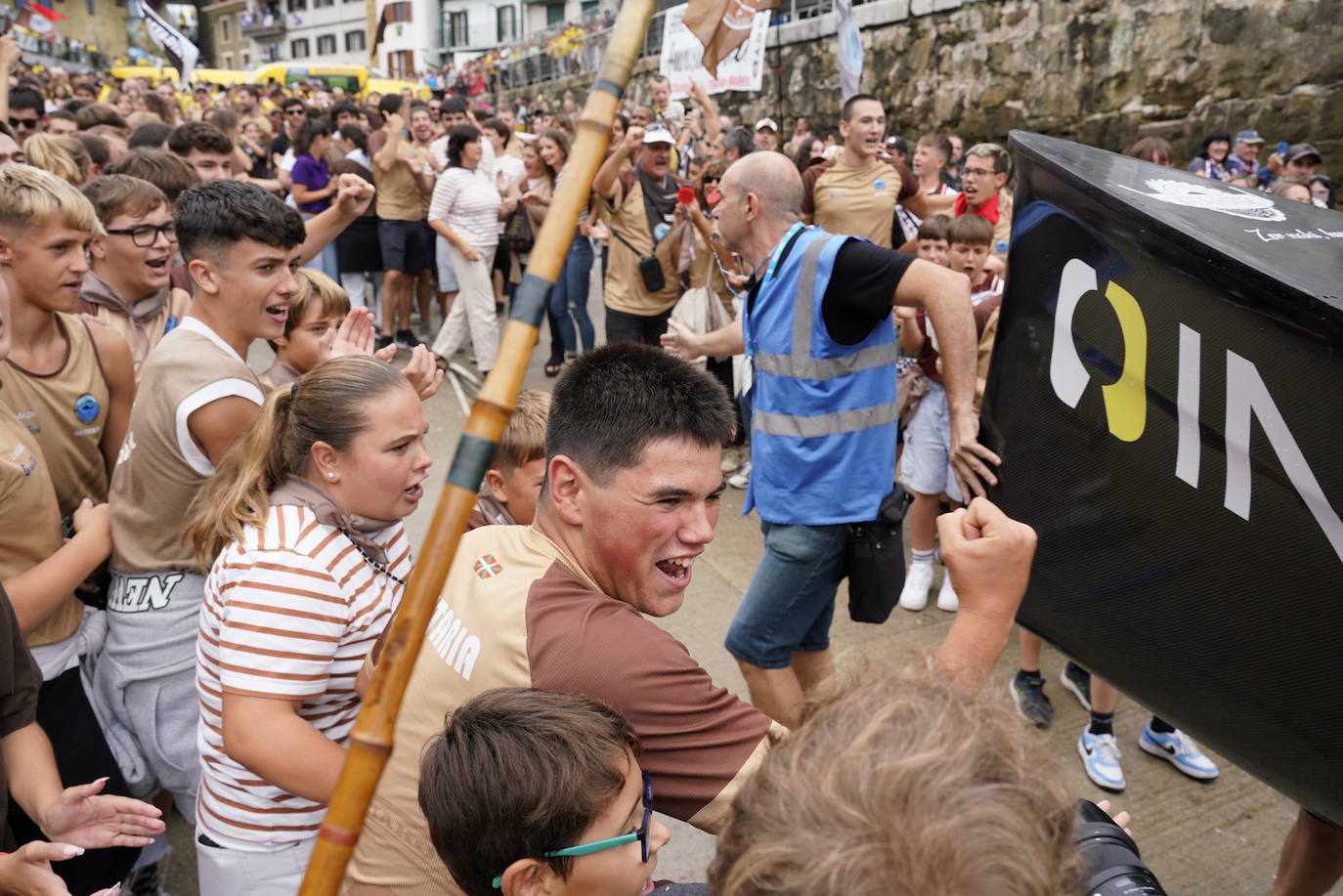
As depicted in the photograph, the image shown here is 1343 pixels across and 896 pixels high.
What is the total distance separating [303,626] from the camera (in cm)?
162

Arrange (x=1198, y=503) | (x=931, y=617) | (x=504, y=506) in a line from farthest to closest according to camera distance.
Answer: (x=931, y=617), (x=504, y=506), (x=1198, y=503)

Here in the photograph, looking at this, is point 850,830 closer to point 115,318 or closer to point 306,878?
point 306,878

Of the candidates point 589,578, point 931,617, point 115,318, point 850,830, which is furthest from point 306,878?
point 931,617

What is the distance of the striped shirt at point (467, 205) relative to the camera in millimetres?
6906

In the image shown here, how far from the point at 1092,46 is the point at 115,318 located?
10634mm

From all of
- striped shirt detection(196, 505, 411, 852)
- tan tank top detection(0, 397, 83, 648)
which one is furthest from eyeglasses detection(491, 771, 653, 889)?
tan tank top detection(0, 397, 83, 648)

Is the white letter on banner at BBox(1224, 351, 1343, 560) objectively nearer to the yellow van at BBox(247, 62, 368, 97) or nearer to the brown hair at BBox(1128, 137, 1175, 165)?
the brown hair at BBox(1128, 137, 1175, 165)

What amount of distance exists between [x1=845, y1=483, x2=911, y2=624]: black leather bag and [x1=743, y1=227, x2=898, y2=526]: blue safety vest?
0.05 meters

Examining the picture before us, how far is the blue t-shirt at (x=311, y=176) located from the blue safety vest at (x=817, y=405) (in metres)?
5.82

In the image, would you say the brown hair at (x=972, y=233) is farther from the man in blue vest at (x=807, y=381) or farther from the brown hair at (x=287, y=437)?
the brown hair at (x=287, y=437)

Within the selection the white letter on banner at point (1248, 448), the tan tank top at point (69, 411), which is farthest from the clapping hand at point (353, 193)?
the white letter on banner at point (1248, 448)

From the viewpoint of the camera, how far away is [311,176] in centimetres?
753

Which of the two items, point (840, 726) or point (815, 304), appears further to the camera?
point (815, 304)

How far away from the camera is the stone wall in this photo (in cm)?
859
